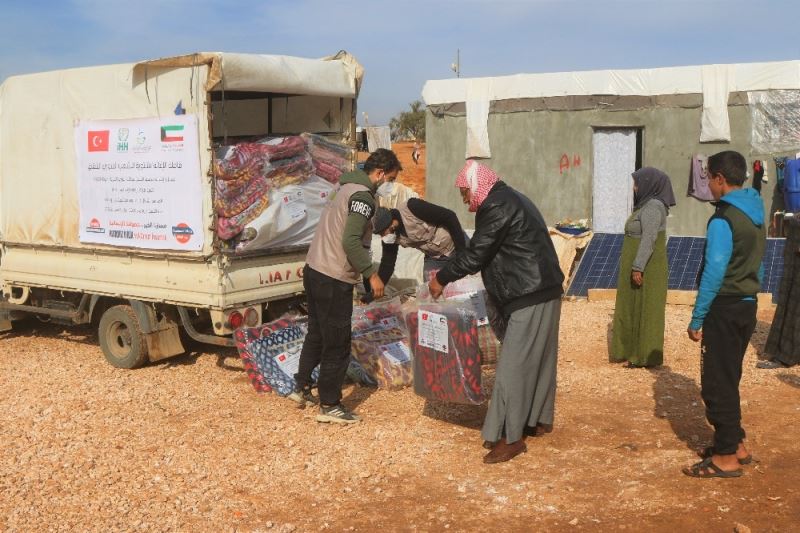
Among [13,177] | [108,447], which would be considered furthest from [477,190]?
[13,177]

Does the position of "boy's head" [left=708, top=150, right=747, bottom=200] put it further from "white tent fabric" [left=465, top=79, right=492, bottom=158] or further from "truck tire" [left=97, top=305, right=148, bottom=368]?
"white tent fabric" [left=465, top=79, right=492, bottom=158]

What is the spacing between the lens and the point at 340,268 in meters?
5.86

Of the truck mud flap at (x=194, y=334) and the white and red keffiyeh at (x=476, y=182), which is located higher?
the white and red keffiyeh at (x=476, y=182)

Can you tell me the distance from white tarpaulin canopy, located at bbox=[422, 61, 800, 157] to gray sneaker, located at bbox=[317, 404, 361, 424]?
33.0 ft

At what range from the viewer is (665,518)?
430cm

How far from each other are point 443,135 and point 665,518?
12442 millimetres

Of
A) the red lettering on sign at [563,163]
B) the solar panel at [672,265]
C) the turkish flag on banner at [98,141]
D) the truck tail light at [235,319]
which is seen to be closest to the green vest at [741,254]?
the truck tail light at [235,319]

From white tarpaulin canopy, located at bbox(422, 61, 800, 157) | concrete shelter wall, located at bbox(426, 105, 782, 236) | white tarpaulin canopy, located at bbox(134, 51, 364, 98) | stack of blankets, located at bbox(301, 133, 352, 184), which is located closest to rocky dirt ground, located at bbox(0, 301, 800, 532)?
stack of blankets, located at bbox(301, 133, 352, 184)

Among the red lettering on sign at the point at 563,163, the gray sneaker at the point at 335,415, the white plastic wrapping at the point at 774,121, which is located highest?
the white plastic wrapping at the point at 774,121

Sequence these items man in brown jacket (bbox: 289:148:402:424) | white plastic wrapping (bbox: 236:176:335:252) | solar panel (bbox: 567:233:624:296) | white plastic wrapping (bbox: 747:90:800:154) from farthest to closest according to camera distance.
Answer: white plastic wrapping (bbox: 747:90:800:154)
solar panel (bbox: 567:233:624:296)
white plastic wrapping (bbox: 236:176:335:252)
man in brown jacket (bbox: 289:148:402:424)

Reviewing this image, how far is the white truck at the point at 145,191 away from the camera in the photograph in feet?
22.8

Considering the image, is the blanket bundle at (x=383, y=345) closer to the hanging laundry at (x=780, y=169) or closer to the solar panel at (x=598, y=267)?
the solar panel at (x=598, y=267)

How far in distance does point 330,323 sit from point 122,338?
2953mm

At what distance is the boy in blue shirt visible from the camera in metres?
4.64
